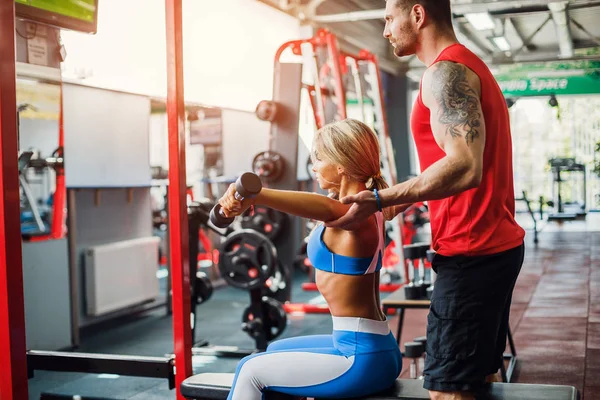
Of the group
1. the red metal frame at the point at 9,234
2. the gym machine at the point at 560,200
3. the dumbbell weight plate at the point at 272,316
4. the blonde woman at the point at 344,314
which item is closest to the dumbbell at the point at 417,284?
the dumbbell weight plate at the point at 272,316

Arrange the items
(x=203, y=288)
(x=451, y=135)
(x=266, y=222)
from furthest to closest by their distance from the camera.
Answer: (x=266, y=222) < (x=203, y=288) < (x=451, y=135)

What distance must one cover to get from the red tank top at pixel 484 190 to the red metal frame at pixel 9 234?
1.41m

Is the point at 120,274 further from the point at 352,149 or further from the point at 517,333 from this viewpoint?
the point at 352,149

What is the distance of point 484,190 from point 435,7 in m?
0.45

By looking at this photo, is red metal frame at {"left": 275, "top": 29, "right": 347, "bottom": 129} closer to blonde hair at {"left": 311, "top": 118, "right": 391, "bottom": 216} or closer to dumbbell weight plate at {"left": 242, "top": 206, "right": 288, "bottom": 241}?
dumbbell weight plate at {"left": 242, "top": 206, "right": 288, "bottom": 241}

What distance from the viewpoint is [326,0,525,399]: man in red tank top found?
4.96 ft

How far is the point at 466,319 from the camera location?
1.57 meters

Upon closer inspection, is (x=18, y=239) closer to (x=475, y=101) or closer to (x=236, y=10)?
(x=475, y=101)

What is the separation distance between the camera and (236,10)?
7059 millimetres

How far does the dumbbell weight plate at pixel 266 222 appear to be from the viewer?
507 centimetres

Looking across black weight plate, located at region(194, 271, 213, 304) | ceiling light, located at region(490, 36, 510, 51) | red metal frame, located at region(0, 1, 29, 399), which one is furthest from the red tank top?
ceiling light, located at region(490, 36, 510, 51)

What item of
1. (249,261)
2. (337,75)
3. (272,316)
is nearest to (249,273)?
(249,261)

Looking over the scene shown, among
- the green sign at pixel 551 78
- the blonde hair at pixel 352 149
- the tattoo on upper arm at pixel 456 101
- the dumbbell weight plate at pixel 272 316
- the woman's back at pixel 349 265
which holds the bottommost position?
the dumbbell weight plate at pixel 272 316

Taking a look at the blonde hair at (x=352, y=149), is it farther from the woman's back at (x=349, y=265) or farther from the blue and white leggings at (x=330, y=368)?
the blue and white leggings at (x=330, y=368)
